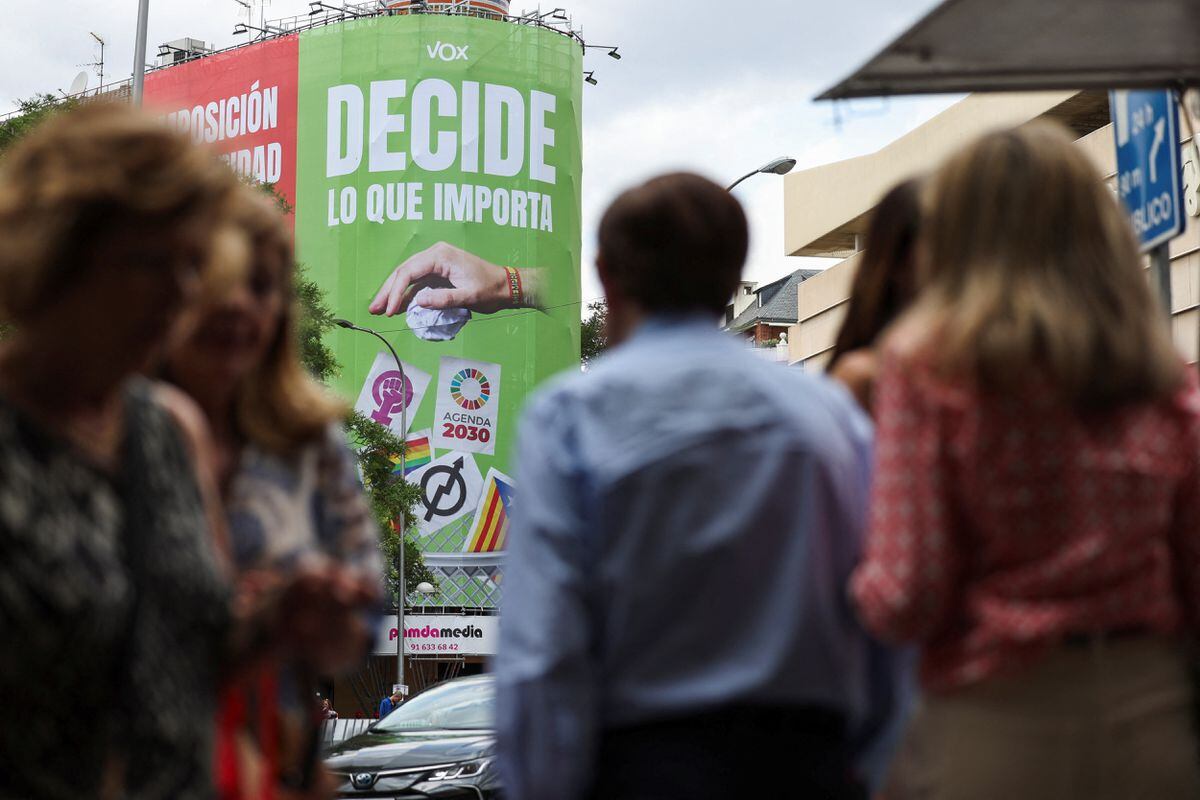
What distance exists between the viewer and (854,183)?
43531 millimetres

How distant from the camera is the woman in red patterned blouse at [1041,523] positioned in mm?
2484

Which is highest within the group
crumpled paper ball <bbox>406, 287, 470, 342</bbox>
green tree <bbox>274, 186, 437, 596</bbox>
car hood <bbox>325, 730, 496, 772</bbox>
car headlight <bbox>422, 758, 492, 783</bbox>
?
crumpled paper ball <bbox>406, 287, 470, 342</bbox>

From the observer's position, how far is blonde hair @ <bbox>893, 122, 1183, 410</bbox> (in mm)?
2547

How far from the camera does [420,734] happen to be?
11.4 metres

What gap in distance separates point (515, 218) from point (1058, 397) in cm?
5939

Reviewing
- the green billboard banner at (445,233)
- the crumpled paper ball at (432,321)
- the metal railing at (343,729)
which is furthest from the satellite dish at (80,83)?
the metal railing at (343,729)

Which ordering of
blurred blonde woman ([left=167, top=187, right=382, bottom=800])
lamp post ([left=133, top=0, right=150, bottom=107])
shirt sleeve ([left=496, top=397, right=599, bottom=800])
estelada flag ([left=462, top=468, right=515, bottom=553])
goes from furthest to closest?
estelada flag ([left=462, top=468, right=515, bottom=553]) → lamp post ([left=133, top=0, right=150, bottom=107]) → shirt sleeve ([left=496, top=397, right=599, bottom=800]) → blurred blonde woman ([left=167, top=187, right=382, bottom=800])

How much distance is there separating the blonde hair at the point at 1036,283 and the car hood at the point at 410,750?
8.35m

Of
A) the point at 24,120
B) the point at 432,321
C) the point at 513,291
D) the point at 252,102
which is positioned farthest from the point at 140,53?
the point at 252,102

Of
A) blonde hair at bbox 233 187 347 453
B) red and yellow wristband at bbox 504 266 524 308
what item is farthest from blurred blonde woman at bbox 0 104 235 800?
red and yellow wristband at bbox 504 266 524 308

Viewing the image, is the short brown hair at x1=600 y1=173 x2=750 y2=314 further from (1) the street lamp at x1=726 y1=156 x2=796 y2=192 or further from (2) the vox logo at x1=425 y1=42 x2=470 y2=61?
(2) the vox logo at x1=425 y1=42 x2=470 y2=61

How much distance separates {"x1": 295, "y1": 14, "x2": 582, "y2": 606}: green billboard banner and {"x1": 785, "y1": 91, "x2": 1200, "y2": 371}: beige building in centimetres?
1613

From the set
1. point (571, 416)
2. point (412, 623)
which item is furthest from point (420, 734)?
point (412, 623)

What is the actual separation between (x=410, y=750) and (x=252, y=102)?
55.8 metres
